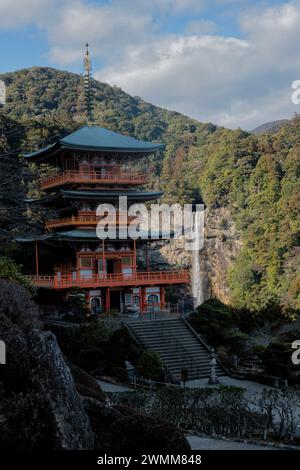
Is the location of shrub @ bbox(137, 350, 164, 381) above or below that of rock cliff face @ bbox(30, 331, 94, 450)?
below

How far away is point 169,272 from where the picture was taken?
29797mm

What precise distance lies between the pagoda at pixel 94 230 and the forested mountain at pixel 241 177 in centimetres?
737

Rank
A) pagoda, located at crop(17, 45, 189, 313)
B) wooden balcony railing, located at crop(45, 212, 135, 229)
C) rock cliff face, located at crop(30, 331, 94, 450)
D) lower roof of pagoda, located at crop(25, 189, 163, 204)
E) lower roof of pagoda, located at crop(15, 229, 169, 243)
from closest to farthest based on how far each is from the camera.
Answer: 1. rock cliff face, located at crop(30, 331, 94, 450)
2. lower roof of pagoda, located at crop(15, 229, 169, 243)
3. pagoda, located at crop(17, 45, 189, 313)
4. lower roof of pagoda, located at crop(25, 189, 163, 204)
5. wooden balcony railing, located at crop(45, 212, 135, 229)

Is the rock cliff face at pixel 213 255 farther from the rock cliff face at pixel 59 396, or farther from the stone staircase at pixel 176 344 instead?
the rock cliff face at pixel 59 396

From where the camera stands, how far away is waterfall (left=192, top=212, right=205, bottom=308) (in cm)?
6103

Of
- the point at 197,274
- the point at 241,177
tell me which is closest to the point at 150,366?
the point at 197,274

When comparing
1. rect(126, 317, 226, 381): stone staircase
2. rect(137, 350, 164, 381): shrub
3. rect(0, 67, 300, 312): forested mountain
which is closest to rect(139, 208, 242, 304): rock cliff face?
rect(0, 67, 300, 312): forested mountain

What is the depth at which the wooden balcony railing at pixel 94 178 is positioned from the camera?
98.0ft

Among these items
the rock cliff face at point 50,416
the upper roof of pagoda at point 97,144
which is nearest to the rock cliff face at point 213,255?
the upper roof of pagoda at point 97,144

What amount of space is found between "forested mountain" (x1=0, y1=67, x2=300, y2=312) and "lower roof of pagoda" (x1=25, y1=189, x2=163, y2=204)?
305 inches

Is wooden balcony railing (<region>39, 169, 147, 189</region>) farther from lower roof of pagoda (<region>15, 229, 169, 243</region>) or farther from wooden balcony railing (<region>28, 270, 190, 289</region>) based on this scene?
wooden balcony railing (<region>28, 270, 190, 289</region>)

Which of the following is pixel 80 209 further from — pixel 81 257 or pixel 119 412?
pixel 119 412

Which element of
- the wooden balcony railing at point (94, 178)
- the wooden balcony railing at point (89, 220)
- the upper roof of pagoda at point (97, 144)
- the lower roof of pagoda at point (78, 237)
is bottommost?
the lower roof of pagoda at point (78, 237)

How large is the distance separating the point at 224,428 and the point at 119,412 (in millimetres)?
4451
